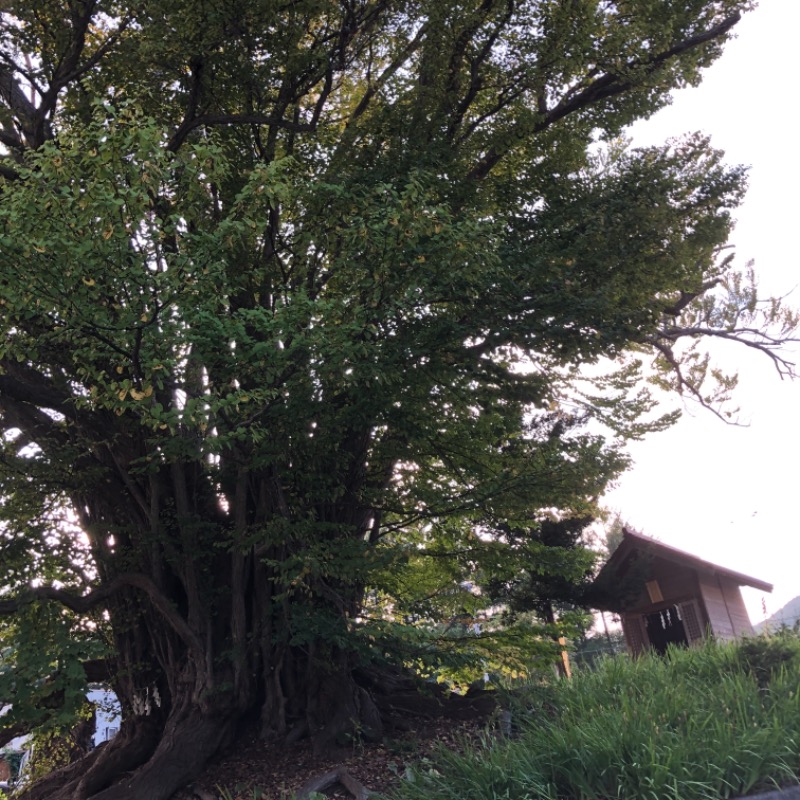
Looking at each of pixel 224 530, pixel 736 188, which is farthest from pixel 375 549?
pixel 736 188

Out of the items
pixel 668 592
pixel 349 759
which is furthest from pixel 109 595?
pixel 668 592

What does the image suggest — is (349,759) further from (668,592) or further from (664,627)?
(664,627)

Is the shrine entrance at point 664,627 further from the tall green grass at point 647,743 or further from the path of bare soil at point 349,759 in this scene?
the tall green grass at point 647,743

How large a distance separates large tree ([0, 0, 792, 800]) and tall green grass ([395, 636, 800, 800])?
1741 mm

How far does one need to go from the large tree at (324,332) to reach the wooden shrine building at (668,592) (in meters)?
8.06

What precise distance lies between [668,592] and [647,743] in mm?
14685

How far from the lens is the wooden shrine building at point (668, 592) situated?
1712 cm

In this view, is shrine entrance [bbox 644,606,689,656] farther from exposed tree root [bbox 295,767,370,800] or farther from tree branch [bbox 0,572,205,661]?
tree branch [bbox 0,572,205,661]

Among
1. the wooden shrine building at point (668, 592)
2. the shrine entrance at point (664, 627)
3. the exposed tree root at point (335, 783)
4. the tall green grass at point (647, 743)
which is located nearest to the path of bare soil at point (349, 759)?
the exposed tree root at point (335, 783)

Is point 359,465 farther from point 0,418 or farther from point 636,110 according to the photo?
point 636,110

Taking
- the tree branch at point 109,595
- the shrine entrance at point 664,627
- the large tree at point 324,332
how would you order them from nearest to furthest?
1. the large tree at point 324,332
2. the tree branch at point 109,595
3. the shrine entrance at point 664,627

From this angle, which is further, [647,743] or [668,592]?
[668,592]

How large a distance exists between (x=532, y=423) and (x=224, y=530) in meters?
4.52

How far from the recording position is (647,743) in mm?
5555
